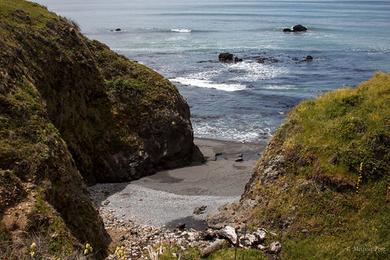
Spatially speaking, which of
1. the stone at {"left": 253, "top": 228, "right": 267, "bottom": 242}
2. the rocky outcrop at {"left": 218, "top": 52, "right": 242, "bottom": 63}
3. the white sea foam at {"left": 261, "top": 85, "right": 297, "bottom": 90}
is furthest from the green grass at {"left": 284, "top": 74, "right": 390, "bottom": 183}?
the rocky outcrop at {"left": 218, "top": 52, "right": 242, "bottom": 63}

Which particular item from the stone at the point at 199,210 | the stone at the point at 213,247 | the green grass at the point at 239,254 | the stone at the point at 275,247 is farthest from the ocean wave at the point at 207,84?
the green grass at the point at 239,254

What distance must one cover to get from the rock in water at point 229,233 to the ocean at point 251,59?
2127cm

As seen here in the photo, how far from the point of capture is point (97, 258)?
23750 millimetres

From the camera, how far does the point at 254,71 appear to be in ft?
257

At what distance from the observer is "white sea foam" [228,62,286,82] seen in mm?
73438

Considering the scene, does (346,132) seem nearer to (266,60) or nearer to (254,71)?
(254,71)

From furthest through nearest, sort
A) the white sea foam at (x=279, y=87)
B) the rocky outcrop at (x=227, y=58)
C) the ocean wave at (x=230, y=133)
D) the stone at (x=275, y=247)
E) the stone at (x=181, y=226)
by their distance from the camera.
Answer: the rocky outcrop at (x=227, y=58) < the white sea foam at (x=279, y=87) < the ocean wave at (x=230, y=133) < the stone at (x=181, y=226) < the stone at (x=275, y=247)

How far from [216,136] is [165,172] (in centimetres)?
1063

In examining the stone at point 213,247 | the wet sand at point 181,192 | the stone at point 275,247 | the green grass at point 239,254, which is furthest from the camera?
the wet sand at point 181,192

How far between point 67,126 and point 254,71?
160ft

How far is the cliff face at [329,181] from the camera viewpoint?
75.7ft

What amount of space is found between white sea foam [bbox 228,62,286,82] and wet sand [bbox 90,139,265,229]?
33.2m

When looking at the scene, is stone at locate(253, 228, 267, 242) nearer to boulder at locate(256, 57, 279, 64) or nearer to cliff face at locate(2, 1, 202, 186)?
cliff face at locate(2, 1, 202, 186)

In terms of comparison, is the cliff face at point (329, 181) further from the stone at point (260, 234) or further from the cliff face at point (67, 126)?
the cliff face at point (67, 126)
